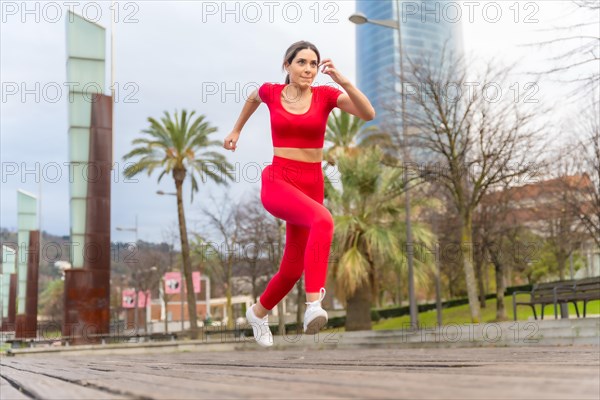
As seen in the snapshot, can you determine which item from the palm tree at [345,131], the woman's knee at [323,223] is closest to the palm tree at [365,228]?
the palm tree at [345,131]

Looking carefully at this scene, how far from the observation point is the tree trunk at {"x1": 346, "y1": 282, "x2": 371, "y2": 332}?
2532 centimetres

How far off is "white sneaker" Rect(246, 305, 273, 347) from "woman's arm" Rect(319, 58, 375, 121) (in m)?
1.65

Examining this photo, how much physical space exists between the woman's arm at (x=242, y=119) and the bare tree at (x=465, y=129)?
17.0m

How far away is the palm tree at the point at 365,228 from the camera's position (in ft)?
78.0

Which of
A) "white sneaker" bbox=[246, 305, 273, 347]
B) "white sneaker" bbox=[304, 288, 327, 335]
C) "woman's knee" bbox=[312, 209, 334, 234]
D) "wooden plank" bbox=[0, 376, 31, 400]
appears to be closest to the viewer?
"wooden plank" bbox=[0, 376, 31, 400]

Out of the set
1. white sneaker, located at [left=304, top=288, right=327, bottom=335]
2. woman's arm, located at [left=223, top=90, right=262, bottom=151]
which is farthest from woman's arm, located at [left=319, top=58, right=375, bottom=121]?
white sneaker, located at [left=304, top=288, right=327, bottom=335]

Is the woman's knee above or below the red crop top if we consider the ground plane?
below

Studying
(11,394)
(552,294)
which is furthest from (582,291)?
(11,394)

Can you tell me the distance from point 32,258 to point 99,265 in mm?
28665

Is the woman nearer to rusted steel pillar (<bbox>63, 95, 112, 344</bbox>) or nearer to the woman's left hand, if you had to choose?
the woman's left hand

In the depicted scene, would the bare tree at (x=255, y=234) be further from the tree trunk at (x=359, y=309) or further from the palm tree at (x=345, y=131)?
the tree trunk at (x=359, y=309)

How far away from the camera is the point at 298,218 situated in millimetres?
4312

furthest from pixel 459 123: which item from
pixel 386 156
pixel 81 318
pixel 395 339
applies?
pixel 81 318

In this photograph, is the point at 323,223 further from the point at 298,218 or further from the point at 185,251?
the point at 185,251
